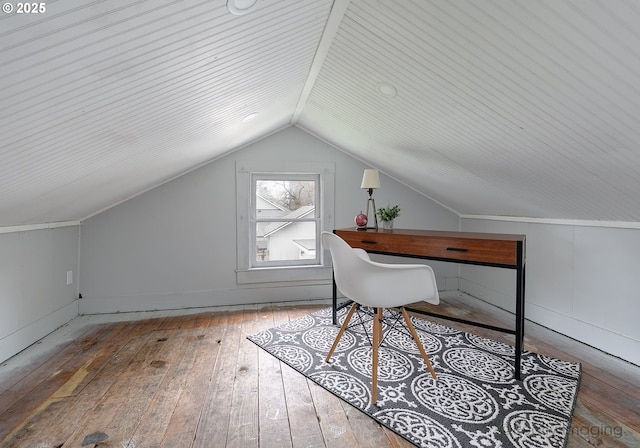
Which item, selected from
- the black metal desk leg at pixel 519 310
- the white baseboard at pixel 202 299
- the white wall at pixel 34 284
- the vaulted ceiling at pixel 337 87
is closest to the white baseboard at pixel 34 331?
the white wall at pixel 34 284

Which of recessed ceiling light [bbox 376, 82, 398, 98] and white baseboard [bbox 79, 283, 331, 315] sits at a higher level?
recessed ceiling light [bbox 376, 82, 398, 98]

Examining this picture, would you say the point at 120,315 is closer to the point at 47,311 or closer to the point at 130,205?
the point at 47,311

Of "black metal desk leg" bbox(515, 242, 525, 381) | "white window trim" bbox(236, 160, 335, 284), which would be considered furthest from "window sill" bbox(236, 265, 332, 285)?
"black metal desk leg" bbox(515, 242, 525, 381)

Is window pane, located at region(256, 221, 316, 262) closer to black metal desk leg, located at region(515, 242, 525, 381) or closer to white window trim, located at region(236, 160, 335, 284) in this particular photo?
white window trim, located at region(236, 160, 335, 284)

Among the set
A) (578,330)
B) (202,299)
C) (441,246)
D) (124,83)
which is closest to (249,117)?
(124,83)

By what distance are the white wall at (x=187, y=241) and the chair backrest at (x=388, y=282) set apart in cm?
190

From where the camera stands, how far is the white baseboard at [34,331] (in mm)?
2248

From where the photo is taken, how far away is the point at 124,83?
1309 mm

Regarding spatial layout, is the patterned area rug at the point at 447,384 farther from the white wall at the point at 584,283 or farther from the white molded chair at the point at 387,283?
the white wall at the point at 584,283

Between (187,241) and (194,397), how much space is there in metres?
2.01

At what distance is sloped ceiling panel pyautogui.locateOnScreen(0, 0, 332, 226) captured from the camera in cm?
96

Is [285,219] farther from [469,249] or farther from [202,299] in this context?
[469,249]

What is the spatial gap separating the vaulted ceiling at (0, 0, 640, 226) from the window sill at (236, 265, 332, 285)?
1512 millimetres

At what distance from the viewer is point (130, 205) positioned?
335 cm
